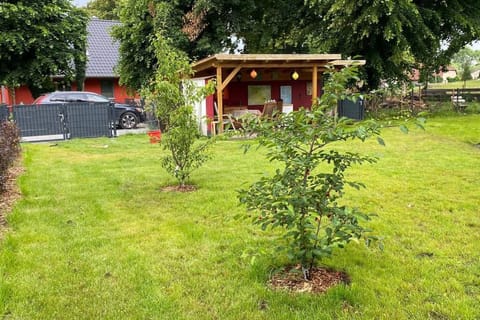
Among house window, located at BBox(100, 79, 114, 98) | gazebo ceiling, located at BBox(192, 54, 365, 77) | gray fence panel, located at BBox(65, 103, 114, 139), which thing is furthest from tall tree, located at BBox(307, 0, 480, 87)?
house window, located at BBox(100, 79, 114, 98)

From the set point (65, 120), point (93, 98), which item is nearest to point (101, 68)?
point (93, 98)

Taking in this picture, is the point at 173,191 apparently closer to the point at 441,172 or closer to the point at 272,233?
the point at 272,233

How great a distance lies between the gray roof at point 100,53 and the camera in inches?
931

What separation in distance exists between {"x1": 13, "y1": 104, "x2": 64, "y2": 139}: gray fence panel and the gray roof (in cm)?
1087

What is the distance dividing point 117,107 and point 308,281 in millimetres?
13368

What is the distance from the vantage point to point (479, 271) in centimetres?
318

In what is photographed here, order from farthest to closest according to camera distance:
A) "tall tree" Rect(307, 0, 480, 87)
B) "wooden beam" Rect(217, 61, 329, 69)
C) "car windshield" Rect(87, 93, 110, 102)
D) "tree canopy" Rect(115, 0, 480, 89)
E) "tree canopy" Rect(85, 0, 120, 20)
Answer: "tree canopy" Rect(85, 0, 120, 20) < "car windshield" Rect(87, 93, 110, 102) < "tree canopy" Rect(115, 0, 480, 89) < "tall tree" Rect(307, 0, 480, 87) < "wooden beam" Rect(217, 61, 329, 69)

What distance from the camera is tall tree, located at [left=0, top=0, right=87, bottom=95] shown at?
15391 millimetres

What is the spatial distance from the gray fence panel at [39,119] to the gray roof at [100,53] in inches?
428

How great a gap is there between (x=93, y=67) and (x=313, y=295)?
77.1 feet

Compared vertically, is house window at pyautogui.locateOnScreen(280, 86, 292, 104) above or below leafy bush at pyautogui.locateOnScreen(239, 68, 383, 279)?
above

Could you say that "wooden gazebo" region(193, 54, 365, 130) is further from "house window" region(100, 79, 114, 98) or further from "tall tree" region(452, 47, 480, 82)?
"house window" region(100, 79, 114, 98)

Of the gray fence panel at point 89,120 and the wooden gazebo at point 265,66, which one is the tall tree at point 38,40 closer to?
the gray fence panel at point 89,120

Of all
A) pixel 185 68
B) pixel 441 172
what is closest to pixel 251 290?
pixel 185 68
